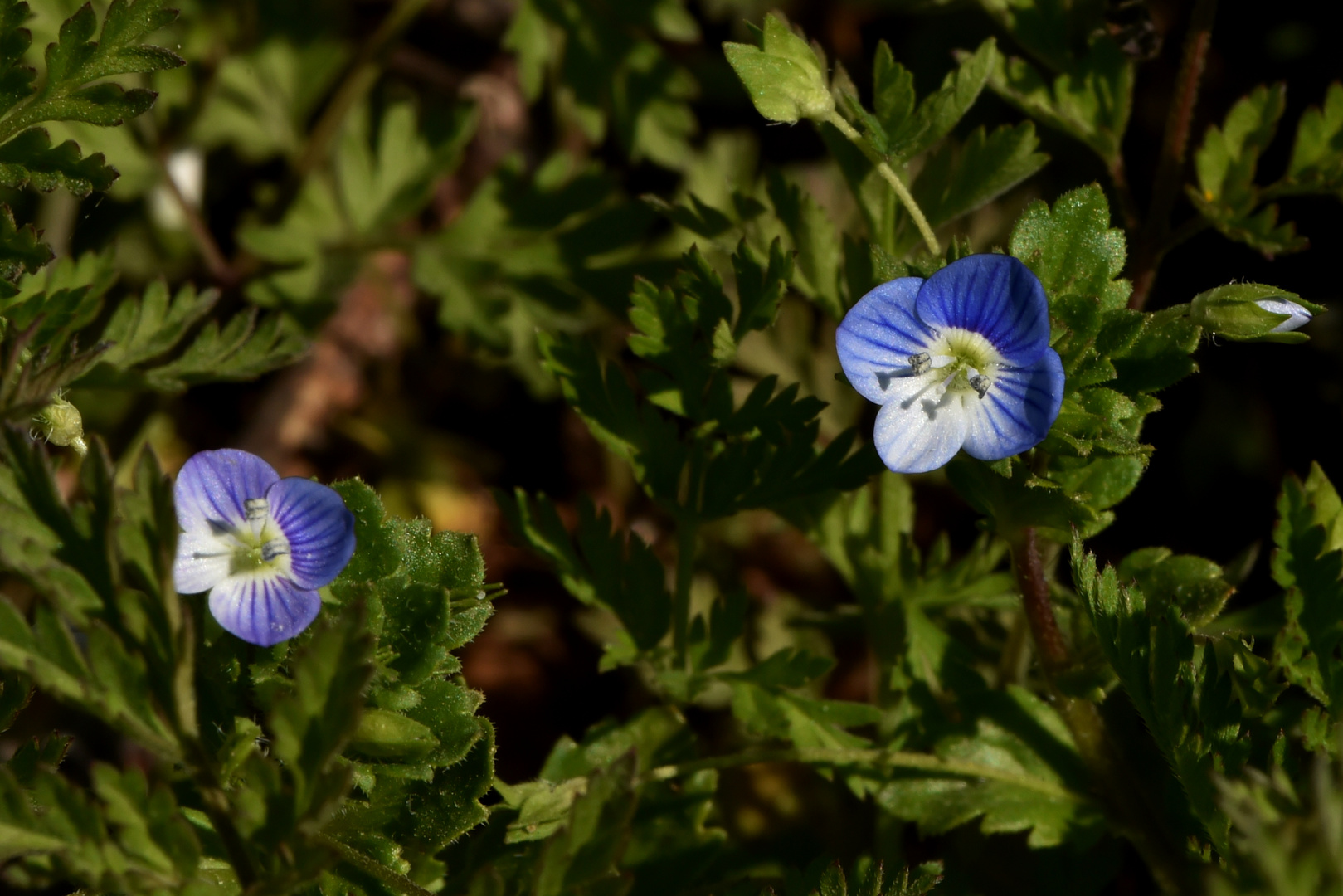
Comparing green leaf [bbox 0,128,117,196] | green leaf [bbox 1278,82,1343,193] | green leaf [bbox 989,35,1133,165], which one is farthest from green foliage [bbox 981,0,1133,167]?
green leaf [bbox 0,128,117,196]

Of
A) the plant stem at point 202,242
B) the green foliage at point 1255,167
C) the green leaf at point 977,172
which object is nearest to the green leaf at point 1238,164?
the green foliage at point 1255,167

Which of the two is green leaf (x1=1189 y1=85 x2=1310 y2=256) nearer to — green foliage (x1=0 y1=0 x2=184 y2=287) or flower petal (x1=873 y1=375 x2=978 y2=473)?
flower petal (x1=873 y1=375 x2=978 y2=473)

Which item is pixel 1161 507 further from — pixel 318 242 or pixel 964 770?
pixel 318 242

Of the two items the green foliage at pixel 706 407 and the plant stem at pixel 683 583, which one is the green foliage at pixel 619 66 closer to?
the green foliage at pixel 706 407

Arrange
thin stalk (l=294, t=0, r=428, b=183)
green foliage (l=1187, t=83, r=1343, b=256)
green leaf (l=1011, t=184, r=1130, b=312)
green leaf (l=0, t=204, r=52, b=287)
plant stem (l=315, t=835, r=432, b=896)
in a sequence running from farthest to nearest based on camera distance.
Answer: thin stalk (l=294, t=0, r=428, b=183), green foliage (l=1187, t=83, r=1343, b=256), green leaf (l=0, t=204, r=52, b=287), green leaf (l=1011, t=184, r=1130, b=312), plant stem (l=315, t=835, r=432, b=896)

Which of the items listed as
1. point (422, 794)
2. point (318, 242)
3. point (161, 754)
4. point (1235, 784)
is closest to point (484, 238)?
point (318, 242)

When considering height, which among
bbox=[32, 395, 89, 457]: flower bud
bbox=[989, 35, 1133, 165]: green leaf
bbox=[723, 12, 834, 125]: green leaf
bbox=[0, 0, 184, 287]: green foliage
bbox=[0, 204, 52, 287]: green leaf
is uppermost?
bbox=[0, 0, 184, 287]: green foliage

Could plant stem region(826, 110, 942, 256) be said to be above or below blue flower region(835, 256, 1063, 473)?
above
